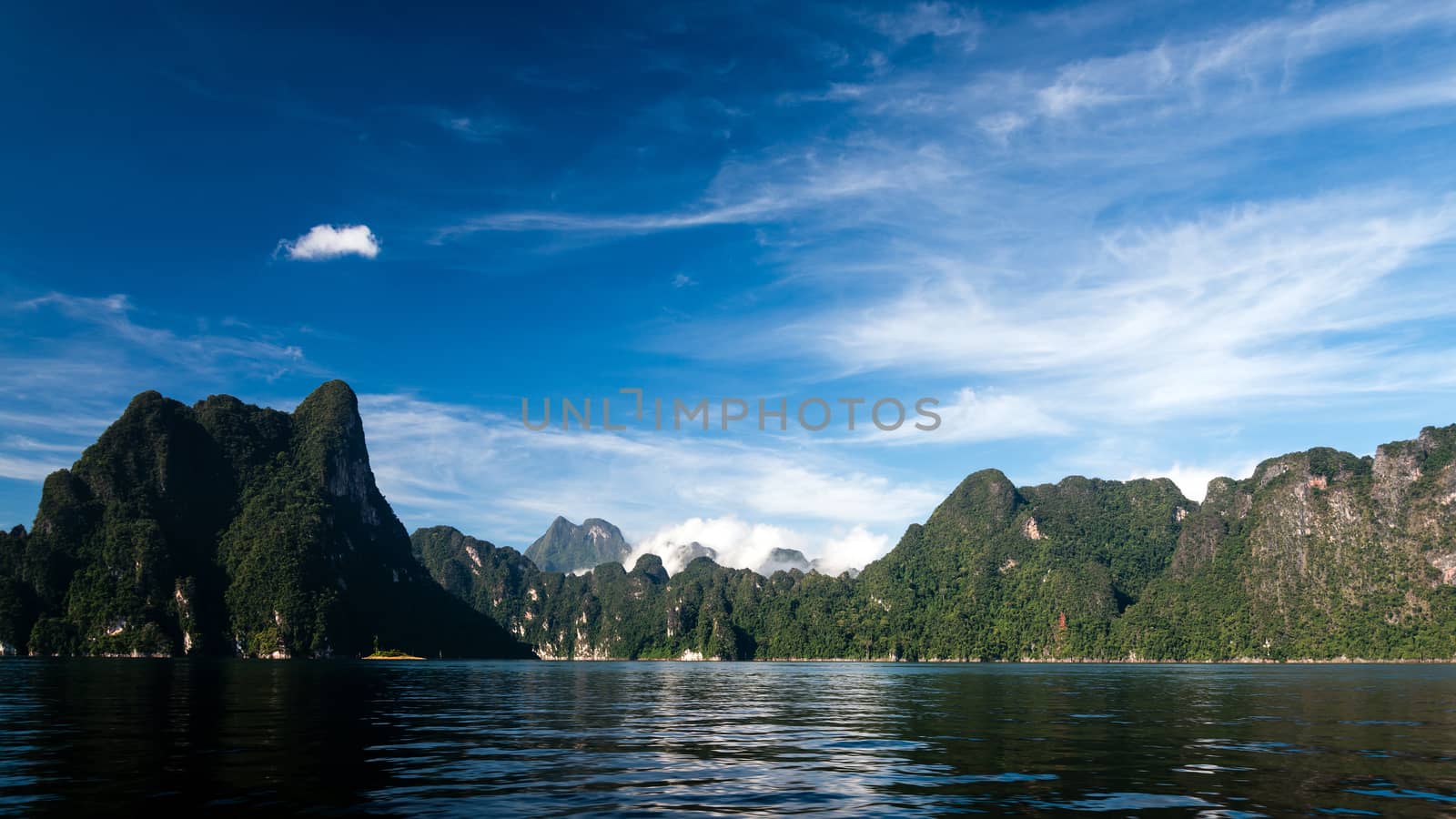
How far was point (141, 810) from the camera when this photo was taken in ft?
56.5

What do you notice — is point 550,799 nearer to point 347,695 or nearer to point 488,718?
point 488,718

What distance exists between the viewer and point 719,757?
27.0 m

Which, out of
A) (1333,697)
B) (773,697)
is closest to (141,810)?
(773,697)

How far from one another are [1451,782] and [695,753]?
1996 cm

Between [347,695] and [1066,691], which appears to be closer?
[347,695]

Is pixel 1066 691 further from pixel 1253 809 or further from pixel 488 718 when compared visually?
pixel 1253 809

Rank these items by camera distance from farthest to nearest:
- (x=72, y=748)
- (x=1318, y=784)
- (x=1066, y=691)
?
(x=1066, y=691) → (x=72, y=748) → (x=1318, y=784)

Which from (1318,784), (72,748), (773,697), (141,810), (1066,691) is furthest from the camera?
(1066,691)

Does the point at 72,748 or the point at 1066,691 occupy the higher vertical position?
the point at 72,748

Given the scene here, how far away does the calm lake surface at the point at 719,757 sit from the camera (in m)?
18.9

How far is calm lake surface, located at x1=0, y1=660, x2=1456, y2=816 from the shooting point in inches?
742

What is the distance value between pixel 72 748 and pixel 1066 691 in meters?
64.7

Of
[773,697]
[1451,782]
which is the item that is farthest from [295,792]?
[773,697]

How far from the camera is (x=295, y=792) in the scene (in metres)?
19.6
